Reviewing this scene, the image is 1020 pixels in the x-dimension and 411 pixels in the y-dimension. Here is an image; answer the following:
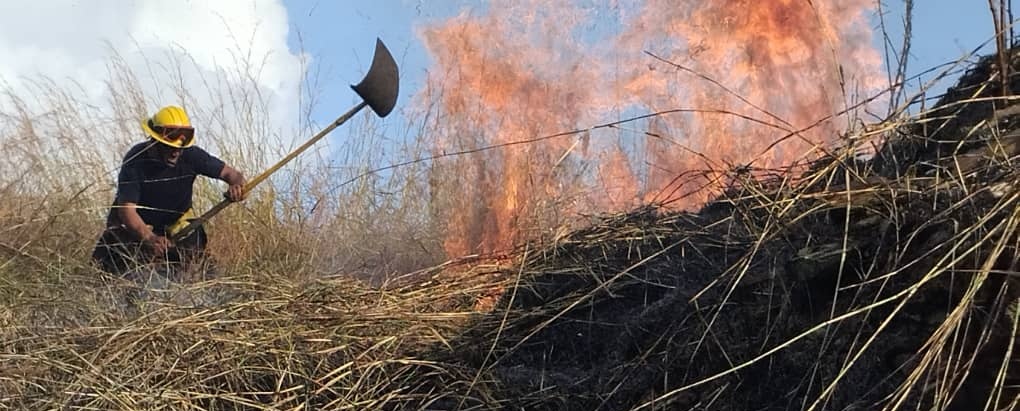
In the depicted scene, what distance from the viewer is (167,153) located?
4.98 meters

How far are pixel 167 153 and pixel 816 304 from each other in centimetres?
400

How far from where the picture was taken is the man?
4.54 m

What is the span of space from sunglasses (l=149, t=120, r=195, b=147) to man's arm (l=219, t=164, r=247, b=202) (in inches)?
10.7

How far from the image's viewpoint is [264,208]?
5641 mm

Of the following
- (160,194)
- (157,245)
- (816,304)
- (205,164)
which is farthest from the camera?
(205,164)

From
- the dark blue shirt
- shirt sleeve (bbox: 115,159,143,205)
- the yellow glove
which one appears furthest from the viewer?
the yellow glove

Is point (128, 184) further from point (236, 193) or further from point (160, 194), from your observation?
point (236, 193)

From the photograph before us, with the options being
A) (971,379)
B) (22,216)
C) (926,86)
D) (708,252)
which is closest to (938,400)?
(971,379)

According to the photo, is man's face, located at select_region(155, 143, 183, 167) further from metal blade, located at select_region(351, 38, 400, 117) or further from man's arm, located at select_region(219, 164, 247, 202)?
metal blade, located at select_region(351, 38, 400, 117)

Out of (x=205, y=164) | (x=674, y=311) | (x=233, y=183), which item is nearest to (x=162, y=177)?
(x=205, y=164)

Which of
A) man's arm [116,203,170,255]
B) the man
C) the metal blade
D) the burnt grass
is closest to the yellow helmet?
the man

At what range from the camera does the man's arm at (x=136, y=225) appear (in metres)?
4.48

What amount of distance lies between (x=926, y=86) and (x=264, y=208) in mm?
4450

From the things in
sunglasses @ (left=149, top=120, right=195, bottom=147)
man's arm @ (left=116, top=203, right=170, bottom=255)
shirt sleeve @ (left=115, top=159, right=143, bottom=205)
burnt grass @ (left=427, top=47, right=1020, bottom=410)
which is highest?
sunglasses @ (left=149, top=120, right=195, bottom=147)
